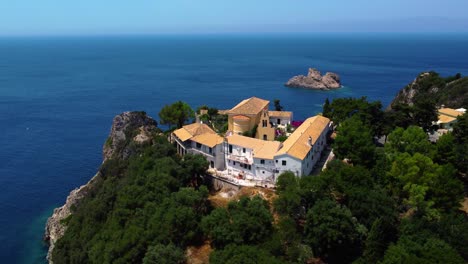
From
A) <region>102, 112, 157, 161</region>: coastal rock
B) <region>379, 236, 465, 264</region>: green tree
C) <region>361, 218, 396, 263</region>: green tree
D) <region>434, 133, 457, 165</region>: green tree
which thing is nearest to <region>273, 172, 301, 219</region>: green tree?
<region>361, 218, 396, 263</region>: green tree

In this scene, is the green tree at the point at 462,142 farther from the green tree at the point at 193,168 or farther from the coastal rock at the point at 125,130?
the coastal rock at the point at 125,130

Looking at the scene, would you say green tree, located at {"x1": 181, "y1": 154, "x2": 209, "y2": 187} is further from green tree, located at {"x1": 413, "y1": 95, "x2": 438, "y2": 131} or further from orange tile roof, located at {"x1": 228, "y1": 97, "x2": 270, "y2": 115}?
green tree, located at {"x1": 413, "y1": 95, "x2": 438, "y2": 131}

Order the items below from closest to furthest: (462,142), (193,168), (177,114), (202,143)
Answer: (193,168) → (462,142) → (202,143) → (177,114)

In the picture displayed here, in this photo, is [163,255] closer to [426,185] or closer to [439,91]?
[426,185]

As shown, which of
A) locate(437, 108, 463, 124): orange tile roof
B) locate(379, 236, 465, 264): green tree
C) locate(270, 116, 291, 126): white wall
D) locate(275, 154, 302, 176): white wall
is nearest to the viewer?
locate(379, 236, 465, 264): green tree

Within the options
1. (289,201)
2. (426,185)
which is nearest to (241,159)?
(289,201)
